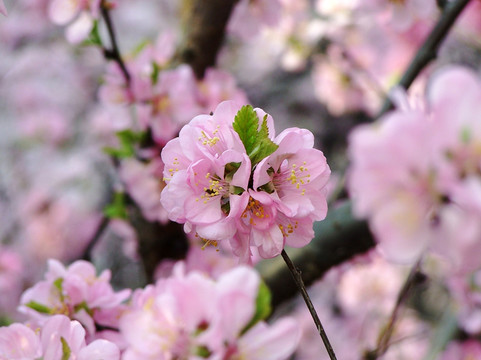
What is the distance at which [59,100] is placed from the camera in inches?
117

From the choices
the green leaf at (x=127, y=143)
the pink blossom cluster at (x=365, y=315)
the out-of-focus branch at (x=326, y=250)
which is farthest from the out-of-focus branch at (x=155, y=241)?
the pink blossom cluster at (x=365, y=315)

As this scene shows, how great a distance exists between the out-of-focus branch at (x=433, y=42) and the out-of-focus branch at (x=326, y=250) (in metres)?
0.33

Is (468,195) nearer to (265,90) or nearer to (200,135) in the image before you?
(200,135)

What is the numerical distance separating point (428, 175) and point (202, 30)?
95 centimetres

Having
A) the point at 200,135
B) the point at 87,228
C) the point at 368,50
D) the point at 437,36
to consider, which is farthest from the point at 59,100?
the point at 200,135

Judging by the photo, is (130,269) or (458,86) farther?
(130,269)

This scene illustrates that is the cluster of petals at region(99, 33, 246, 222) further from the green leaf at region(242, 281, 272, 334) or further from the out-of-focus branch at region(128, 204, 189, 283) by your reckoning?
the green leaf at region(242, 281, 272, 334)

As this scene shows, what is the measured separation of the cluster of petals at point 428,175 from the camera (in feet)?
1.44

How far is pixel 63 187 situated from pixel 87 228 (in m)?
0.34

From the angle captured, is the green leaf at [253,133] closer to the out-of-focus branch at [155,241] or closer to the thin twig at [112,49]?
the thin twig at [112,49]

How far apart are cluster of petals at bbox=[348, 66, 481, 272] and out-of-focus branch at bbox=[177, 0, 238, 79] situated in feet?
2.88

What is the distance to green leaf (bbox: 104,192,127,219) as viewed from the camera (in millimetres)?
1187

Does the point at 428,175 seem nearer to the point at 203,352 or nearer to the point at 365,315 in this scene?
the point at 203,352

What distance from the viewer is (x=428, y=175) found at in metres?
0.44
